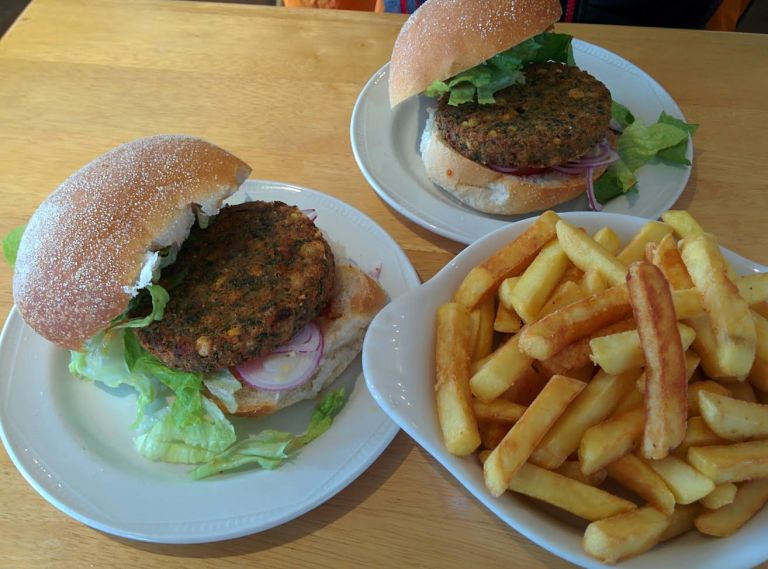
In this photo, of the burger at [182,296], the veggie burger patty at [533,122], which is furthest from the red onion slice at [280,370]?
the veggie burger patty at [533,122]

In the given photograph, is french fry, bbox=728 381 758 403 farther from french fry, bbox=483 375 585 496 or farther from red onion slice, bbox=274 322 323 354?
red onion slice, bbox=274 322 323 354

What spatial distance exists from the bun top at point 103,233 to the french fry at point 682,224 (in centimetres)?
118

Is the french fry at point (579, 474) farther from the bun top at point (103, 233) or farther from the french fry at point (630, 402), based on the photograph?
the bun top at point (103, 233)

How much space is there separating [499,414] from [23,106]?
8.32 feet

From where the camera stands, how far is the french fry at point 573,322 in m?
1.18

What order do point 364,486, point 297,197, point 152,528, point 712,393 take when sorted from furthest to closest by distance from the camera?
1. point 297,197
2. point 364,486
3. point 152,528
4. point 712,393

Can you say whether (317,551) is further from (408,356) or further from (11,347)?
(11,347)

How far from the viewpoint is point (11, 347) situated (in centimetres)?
175

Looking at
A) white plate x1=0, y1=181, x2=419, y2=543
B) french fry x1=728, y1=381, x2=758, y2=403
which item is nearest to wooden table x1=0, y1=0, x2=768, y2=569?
white plate x1=0, y1=181, x2=419, y2=543

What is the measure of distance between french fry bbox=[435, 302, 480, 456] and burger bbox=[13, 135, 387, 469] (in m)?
0.40

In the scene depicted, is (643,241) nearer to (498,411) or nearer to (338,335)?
(498,411)

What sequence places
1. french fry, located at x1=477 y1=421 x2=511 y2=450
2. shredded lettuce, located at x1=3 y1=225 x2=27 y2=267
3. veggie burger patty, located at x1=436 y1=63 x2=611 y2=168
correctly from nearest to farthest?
french fry, located at x1=477 y1=421 x2=511 y2=450
shredded lettuce, located at x1=3 y1=225 x2=27 y2=267
veggie burger patty, located at x1=436 y1=63 x2=611 y2=168

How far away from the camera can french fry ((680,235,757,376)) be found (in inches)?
45.1

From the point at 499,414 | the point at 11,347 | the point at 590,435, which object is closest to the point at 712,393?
the point at 590,435
